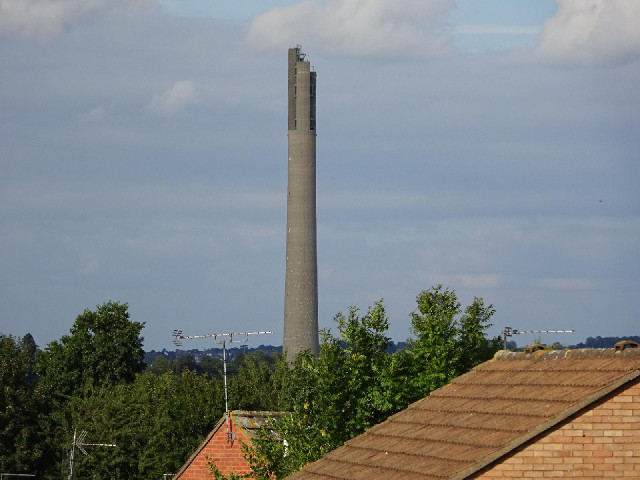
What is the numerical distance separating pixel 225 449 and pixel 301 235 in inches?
2328

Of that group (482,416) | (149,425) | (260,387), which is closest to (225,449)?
(482,416)

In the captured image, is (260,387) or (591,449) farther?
(260,387)

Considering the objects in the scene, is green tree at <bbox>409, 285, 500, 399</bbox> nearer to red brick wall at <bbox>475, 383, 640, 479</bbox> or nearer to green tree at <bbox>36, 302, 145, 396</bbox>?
red brick wall at <bbox>475, 383, 640, 479</bbox>

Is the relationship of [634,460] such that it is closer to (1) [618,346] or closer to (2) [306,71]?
(1) [618,346]

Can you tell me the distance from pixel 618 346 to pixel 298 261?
281ft

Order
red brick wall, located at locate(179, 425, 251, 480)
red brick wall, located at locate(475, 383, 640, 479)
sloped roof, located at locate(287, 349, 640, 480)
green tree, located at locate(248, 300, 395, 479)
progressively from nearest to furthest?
red brick wall, located at locate(475, 383, 640, 479), sloped roof, located at locate(287, 349, 640, 480), green tree, located at locate(248, 300, 395, 479), red brick wall, located at locate(179, 425, 251, 480)

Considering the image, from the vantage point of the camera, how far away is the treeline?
2727 centimetres

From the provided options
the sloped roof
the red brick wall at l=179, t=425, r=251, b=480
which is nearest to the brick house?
the red brick wall at l=179, t=425, r=251, b=480

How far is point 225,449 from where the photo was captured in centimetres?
4097

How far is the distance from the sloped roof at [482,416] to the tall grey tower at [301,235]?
269 feet

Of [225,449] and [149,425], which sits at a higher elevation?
[149,425]

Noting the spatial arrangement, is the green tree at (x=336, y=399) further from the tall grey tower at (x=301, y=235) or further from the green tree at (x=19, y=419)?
the tall grey tower at (x=301, y=235)

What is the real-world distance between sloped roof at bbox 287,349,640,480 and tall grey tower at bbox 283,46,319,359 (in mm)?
82032

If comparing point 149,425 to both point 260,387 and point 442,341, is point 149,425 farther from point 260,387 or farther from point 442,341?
point 442,341
